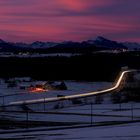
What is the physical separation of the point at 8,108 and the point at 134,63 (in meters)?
99.2

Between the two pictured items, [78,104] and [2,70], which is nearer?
[78,104]

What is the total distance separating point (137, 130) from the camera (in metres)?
29.8

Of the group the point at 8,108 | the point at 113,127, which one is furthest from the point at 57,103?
the point at 113,127

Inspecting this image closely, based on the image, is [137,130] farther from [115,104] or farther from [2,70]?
[2,70]

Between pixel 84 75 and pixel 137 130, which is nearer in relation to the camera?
pixel 137 130

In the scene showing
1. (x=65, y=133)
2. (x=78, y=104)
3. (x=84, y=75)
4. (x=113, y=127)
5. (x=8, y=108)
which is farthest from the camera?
(x=84, y=75)

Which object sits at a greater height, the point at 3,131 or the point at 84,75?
the point at 3,131

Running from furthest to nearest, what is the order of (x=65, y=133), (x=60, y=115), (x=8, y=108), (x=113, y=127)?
(x=8, y=108) → (x=60, y=115) → (x=113, y=127) → (x=65, y=133)

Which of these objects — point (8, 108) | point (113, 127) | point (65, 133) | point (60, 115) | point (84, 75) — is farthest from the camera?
point (84, 75)

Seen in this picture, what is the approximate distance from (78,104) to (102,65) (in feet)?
292

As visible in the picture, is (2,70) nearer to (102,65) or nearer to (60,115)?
(102,65)

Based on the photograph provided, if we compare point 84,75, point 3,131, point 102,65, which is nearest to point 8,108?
point 3,131

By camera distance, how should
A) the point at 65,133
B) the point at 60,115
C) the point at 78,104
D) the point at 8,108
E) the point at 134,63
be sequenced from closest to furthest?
the point at 65,133
the point at 60,115
the point at 8,108
the point at 78,104
the point at 134,63

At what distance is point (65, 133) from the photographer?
29359 mm
